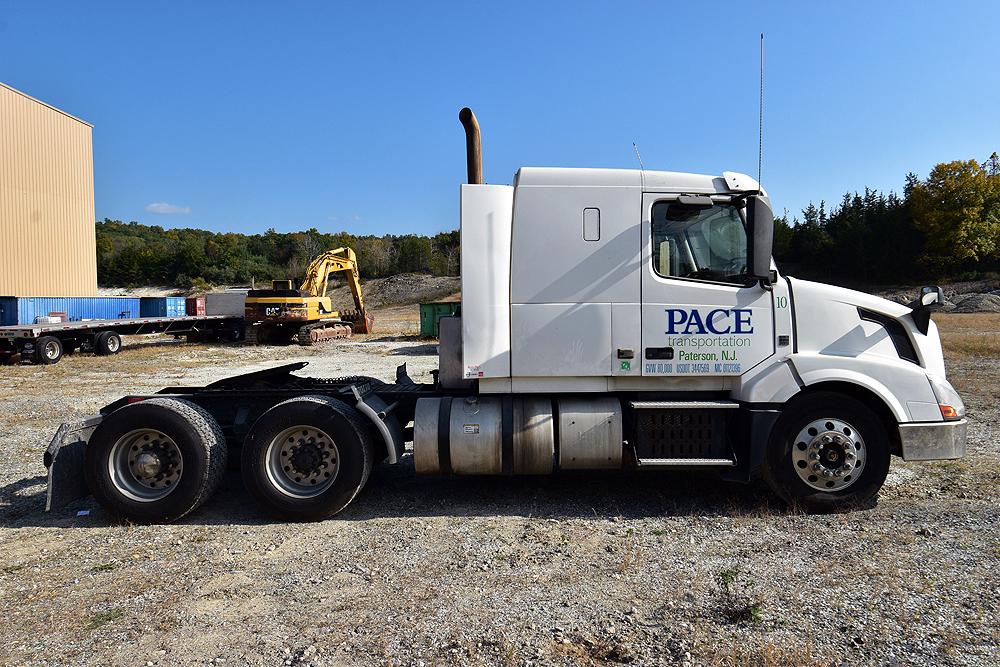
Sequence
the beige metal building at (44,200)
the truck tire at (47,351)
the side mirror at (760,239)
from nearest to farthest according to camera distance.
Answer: the side mirror at (760,239) → the truck tire at (47,351) → the beige metal building at (44,200)

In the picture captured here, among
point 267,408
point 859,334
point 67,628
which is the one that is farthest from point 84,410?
point 859,334

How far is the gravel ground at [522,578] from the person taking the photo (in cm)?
352

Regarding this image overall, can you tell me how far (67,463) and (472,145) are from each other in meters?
4.52

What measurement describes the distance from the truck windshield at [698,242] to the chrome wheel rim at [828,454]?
55.3 inches

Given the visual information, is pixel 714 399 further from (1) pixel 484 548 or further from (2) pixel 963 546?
(1) pixel 484 548

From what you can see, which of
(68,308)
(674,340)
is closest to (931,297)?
(674,340)

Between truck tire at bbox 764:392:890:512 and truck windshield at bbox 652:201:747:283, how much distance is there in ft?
4.16

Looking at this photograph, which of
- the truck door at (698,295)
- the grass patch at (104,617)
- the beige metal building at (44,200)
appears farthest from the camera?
the beige metal building at (44,200)

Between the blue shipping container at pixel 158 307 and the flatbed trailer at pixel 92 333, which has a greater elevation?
the blue shipping container at pixel 158 307

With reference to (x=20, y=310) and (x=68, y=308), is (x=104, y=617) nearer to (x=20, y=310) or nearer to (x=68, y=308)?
(x=20, y=310)

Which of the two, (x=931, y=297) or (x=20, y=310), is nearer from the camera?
(x=931, y=297)

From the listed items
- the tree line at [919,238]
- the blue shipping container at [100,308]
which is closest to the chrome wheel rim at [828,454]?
the blue shipping container at [100,308]

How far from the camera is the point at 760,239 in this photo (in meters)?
5.37

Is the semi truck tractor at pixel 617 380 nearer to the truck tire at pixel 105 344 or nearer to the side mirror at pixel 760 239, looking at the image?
the side mirror at pixel 760 239
